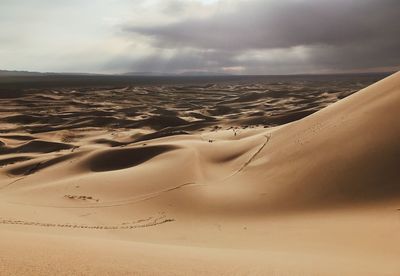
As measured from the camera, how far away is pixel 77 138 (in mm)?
21656

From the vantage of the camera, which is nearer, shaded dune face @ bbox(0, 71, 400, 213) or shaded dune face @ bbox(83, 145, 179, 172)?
shaded dune face @ bbox(0, 71, 400, 213)

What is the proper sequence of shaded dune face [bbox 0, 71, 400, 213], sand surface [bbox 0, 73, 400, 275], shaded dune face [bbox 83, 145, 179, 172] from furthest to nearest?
shaded dune face [bbox 83, 145, 179, 172] → shaded dune face [bbox 0, 71, 400, 213] → sand surface [bbox 0, 73, 400, 275]

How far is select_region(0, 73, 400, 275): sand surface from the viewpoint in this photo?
3715 mm

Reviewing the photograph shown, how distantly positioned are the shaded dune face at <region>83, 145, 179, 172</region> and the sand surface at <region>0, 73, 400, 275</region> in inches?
1.4

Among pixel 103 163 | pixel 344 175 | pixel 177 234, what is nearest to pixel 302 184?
pixel 344 175

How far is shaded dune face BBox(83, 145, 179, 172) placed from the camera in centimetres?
1275

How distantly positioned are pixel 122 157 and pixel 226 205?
6.42 m

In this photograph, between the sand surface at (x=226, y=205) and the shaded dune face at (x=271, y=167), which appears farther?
the shaded dune face at (x=271, y=167)

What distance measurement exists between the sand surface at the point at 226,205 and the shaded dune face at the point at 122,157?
0.04 m

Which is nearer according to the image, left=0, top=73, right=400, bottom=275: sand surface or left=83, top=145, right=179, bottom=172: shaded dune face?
left=0, top=73, right=400, bottom=275: sand surface

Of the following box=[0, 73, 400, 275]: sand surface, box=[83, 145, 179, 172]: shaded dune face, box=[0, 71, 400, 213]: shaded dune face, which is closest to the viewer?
box=[0, 73, 400, 275]: sand surface

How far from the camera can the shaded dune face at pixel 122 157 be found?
502 inches

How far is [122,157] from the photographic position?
43.7 feet

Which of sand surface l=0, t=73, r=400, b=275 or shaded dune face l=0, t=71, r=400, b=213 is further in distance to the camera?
shaded dune face l=0, t=71, r=400, b=213
